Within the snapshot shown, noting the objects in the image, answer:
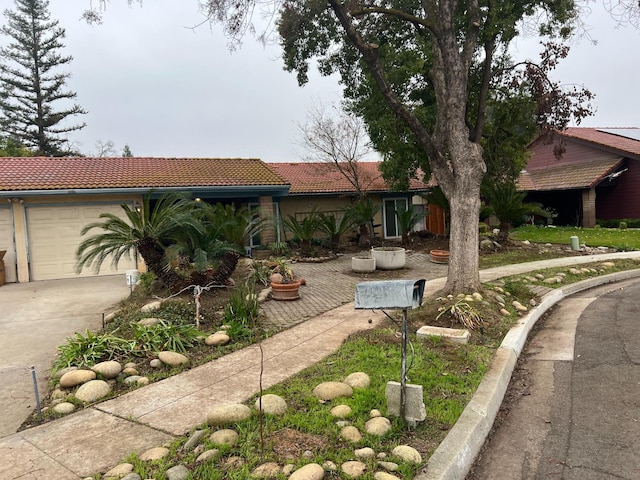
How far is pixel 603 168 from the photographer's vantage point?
22.4 metres

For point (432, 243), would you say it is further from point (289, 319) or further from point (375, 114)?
point (289, 319)

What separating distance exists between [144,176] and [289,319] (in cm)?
986

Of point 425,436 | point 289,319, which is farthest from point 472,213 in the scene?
point 425,436

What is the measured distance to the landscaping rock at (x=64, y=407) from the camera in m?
4.22

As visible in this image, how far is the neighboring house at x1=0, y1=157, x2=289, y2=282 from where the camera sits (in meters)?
12.7

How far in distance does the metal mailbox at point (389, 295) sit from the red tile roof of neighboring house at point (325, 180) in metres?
14.9

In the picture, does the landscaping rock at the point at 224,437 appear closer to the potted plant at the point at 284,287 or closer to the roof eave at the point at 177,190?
the potted plant at the point at 284,287

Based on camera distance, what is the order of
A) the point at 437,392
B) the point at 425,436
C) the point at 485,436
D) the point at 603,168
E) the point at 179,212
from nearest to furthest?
the point at 425,436 < the point at 485,436 < the point at 437,392 < the point at 179,212 < the point at 603,168

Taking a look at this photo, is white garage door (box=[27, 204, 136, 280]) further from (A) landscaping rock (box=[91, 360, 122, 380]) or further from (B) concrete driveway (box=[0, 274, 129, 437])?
(A) landscaping rock (box=[91, 360, 122, 380])

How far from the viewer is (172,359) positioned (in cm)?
534

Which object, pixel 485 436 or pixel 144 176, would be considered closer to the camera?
pixel 485 436

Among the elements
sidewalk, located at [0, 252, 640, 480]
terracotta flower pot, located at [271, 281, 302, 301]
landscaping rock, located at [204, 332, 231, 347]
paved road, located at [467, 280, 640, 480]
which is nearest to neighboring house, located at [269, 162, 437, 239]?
terracotta flower pot, located at [271, 281, 302, 301]

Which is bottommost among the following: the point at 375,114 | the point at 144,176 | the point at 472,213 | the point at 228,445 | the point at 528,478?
the point at 528,478

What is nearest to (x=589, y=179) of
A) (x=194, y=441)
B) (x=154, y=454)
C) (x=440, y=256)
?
(x=440, y=256)
